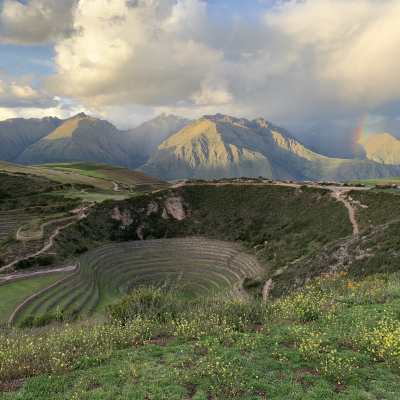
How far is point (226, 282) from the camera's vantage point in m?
42.0

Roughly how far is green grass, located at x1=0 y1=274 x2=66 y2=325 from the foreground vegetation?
19.5 m

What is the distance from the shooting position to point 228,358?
30.5 feet

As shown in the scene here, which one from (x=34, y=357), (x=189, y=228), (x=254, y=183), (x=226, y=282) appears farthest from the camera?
(x=254, y=183)

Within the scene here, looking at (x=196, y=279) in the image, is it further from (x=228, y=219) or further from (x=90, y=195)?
(x=90, y=195)

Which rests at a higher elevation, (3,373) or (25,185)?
(25,185)

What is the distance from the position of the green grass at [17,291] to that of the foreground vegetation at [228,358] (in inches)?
769

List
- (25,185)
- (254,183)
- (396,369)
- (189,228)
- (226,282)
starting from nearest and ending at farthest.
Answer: (396,369)
(226,282)
(189,228)
(254,183)
(25,185)

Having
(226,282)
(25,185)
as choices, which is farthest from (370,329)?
(25,185)

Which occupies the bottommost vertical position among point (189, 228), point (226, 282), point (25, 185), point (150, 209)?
point (226, 282)

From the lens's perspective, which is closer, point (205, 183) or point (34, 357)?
point (34, 357)

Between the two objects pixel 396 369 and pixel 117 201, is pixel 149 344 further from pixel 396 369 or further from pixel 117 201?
pixel 117 201

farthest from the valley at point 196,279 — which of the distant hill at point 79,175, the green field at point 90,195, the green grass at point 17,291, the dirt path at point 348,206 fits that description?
the distant hill at point 79,175

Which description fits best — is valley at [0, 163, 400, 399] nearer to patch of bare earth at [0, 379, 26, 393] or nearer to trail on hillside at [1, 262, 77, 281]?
patch of bare earth at [0, 379, 26, 393]

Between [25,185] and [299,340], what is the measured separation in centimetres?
9505
